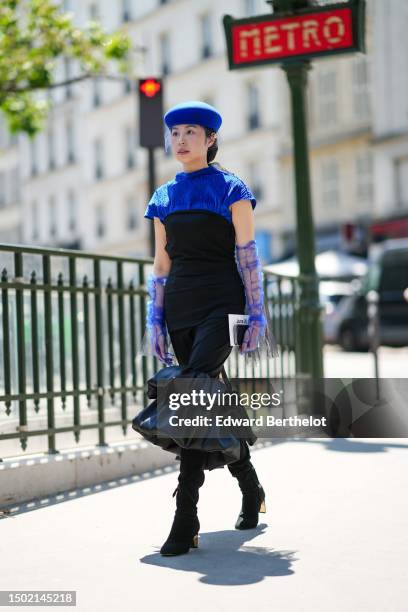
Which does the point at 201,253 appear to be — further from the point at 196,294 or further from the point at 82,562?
the point at 82,562

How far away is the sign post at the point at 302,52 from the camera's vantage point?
8391 millimetres

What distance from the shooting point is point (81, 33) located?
17.7 m

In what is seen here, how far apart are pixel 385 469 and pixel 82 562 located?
2.77m

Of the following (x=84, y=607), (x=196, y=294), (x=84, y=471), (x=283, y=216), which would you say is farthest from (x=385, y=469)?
(x=283, y=216)

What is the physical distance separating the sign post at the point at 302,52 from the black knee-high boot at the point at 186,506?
4.50m

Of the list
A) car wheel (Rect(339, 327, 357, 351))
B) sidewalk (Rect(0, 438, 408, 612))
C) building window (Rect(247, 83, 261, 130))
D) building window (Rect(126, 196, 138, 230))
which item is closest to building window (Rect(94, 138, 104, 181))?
building window (Rect(126, 196, 138, 230))

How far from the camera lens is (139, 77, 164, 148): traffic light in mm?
8281

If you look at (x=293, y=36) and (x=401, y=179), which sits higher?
(x=401, y=179)

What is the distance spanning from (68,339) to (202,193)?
2.22 metres

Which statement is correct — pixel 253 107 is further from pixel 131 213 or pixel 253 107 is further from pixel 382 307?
pixel 382 307

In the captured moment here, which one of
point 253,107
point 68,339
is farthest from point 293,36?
point 253,107

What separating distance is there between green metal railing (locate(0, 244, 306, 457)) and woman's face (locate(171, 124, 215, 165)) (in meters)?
1.53

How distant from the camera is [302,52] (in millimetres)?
8609

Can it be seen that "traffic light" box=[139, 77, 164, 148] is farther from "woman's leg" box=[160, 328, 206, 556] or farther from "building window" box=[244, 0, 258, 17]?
"building window" box=[244, 0, 258, 17]
